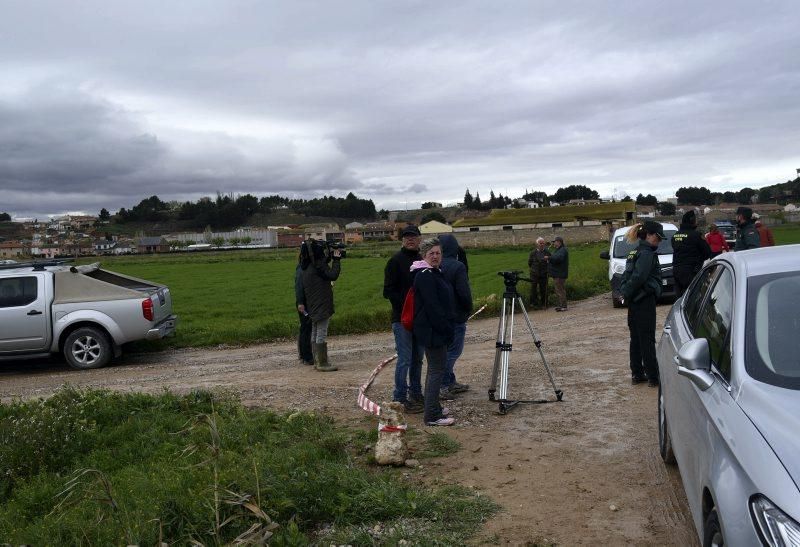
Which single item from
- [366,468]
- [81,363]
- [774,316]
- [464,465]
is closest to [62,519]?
[366,468]

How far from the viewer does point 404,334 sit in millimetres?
7867

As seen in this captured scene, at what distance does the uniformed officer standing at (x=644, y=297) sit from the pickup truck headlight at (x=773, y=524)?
5632mm

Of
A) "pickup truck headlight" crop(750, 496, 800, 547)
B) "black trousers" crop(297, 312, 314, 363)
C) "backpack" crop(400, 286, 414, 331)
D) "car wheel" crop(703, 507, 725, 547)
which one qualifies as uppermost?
"backpack" crop(400, 286, 414, 331)

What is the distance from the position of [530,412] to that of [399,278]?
2.10m

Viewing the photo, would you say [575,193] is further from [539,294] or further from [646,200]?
[539,294]

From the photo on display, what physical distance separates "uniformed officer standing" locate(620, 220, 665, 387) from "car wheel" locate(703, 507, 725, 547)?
505 centimetres

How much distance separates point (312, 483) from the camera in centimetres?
507

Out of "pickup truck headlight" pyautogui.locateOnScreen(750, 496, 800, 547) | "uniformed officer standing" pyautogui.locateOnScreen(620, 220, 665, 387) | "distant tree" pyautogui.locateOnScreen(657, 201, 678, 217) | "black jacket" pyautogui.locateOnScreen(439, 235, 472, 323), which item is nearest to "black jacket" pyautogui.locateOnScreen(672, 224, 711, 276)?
"uniformed officer standing" pyautogui.locateOnScreen(620, 220, 665, 387)

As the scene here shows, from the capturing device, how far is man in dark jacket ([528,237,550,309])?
17.2 m

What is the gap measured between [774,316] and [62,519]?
195 inches

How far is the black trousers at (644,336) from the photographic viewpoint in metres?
8.03

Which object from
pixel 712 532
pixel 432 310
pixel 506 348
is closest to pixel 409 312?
pixel 432 310

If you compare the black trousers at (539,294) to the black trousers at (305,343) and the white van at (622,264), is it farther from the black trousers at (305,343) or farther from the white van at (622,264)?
the black trousers at (305,343)

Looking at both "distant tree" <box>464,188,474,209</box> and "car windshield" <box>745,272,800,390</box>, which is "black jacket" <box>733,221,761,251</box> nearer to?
"car windshield" <box>745,272,800,390</box>
